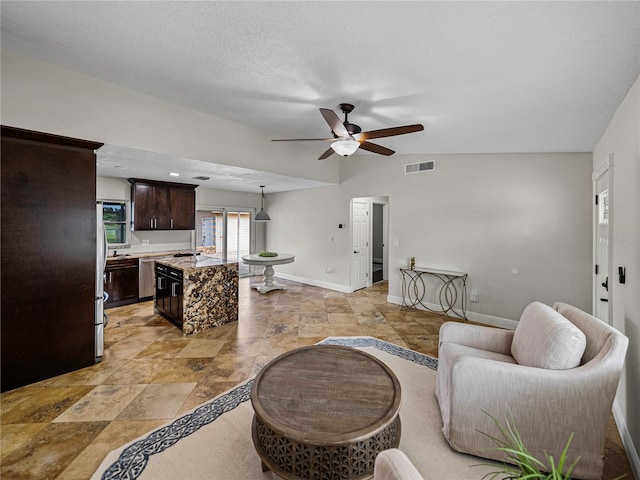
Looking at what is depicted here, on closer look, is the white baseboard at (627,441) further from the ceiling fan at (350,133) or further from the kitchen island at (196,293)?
the kitchen island at (196,293)

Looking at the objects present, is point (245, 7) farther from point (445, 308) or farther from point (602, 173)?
point (445, 308)

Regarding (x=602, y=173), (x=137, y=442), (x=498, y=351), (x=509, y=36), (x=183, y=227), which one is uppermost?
(x=509, y=36)

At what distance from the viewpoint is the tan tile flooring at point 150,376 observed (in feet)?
6.16

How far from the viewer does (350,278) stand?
6051mm

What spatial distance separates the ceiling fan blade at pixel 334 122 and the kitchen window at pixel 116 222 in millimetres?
4810

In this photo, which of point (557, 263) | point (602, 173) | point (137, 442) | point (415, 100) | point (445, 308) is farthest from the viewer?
point (445, 308)

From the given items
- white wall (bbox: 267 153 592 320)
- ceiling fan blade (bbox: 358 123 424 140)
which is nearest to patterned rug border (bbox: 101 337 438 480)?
white wall (bbox: 267 153 592 320)

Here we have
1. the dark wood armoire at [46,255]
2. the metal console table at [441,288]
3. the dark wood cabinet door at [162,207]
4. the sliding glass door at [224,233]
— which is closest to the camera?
the dark wood armoire at [46,255]

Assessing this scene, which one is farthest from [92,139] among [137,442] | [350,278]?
[350,278]

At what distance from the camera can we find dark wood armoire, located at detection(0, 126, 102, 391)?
96.8 inches

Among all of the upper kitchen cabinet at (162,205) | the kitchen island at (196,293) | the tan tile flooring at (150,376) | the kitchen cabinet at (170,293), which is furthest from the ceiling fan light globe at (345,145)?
the upper kitchen cabinet at (162,205)

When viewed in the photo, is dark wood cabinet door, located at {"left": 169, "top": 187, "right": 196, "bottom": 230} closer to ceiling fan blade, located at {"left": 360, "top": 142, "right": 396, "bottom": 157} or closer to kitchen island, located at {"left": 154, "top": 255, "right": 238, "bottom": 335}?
kitchen island, located at {"left": 154, "top": 255, "right": 238, "bottom": 335}

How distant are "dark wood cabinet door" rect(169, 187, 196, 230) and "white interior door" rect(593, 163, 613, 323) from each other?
6463 mm

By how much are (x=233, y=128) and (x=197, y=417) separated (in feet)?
11.0
